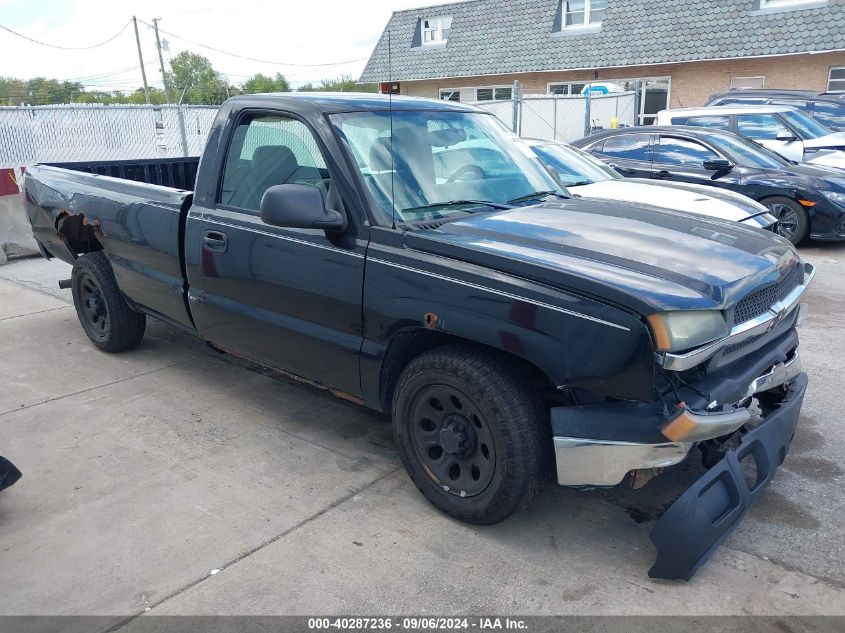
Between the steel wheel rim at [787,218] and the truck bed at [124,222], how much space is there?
7.55 meters

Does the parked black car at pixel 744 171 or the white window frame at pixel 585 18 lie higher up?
the white window frame at pixel 585 18

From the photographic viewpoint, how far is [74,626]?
8.66ft

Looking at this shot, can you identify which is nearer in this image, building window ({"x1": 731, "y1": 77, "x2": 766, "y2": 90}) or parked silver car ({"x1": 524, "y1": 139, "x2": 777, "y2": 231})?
parked silver car ({"x1": 524, "y1": 139, "x2": 777, "y2": 231})

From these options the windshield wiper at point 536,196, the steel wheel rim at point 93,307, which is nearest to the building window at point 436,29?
the steel wheel rim at point 93,307

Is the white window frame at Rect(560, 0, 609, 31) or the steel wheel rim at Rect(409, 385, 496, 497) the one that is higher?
the white window frame at Rect(560, 0, 609, 31)

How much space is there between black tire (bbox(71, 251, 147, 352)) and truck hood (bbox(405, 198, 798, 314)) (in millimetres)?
3087

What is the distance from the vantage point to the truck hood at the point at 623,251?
2658 mm

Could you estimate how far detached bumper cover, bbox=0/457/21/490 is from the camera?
3357 millimetres

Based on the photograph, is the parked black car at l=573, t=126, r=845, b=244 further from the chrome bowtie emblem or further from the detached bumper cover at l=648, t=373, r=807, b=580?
the detached bumper cover at l=648, t=373, r=807, b=580

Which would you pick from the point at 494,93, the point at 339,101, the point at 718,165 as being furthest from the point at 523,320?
the point at 494,93

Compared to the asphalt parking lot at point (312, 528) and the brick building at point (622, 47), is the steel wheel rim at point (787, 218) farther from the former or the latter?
the brick building at point (622, 47)

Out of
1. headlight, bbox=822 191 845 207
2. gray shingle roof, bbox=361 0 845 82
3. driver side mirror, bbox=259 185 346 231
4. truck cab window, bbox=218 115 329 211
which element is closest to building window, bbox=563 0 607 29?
gray shingle roof, bbox=361 0 845 82

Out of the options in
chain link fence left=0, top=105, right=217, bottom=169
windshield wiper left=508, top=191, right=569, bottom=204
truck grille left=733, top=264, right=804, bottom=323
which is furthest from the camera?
chain link fence left=0, top=105, right=217, bottom=169

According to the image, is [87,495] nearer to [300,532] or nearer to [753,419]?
[300,532]
